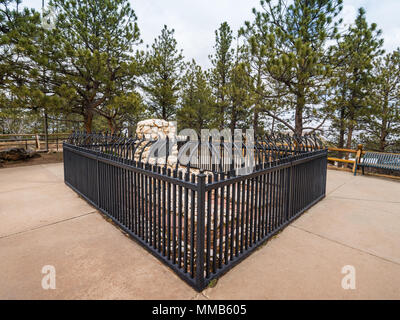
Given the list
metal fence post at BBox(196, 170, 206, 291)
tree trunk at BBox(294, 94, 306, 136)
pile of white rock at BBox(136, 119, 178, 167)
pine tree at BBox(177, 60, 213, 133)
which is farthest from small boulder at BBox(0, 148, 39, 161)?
tree trunk at BBox(294, 94, 306, 136)

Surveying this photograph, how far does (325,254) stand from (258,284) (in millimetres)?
1128

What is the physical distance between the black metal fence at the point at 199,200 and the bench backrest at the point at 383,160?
3.52m

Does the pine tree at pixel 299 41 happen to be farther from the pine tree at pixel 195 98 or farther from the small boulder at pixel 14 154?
the small boulder at pixel 14 154

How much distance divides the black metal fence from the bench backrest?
11.5 ft

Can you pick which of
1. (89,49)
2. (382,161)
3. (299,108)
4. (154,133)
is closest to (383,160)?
(382,161)

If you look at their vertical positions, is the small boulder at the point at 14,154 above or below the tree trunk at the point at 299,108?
below

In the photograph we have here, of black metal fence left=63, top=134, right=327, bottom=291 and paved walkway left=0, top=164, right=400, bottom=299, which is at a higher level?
black metal fence left=63, top=134, right=327, bottom=291

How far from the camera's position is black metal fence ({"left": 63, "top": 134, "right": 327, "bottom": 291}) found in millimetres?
2213

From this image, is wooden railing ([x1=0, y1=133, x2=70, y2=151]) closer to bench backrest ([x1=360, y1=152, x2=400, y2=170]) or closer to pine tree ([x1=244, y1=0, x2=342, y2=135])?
pine tree ([x1=244, y1=0, x2=342, y2=135])

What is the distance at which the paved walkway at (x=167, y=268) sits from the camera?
2.08 meters

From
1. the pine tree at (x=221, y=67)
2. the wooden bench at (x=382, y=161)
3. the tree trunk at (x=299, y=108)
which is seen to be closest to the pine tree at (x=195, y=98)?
the pine tree at (x=221, y=67)

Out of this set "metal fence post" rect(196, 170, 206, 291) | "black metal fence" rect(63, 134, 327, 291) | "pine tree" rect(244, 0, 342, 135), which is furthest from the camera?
"pine tree" rect(244, 0, 342, 135)

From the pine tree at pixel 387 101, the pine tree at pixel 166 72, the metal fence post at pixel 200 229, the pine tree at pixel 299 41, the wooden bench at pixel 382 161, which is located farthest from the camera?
the pine tree at pixel 166 72

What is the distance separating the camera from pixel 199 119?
17938mm
